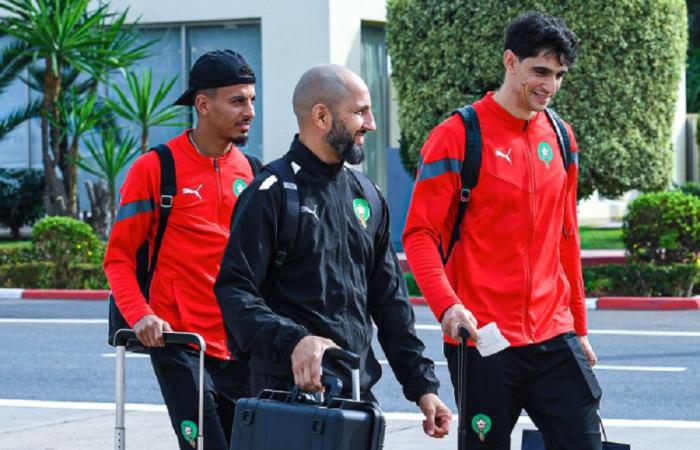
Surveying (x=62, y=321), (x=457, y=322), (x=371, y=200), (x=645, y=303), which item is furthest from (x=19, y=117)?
(x=371, y=200)

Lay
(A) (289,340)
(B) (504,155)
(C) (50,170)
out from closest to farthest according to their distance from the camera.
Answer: (A) (289,340) < (B) (504,155) < (C) (50,170)

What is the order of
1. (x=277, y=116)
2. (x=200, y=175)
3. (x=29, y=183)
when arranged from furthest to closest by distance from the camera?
(x=29, y=183) < (x=277, y=116) < (x=200, y=175)

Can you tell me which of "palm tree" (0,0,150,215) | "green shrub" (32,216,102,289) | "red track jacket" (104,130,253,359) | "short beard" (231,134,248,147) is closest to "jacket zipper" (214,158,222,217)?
"red track jacket" (104,130,253,359)

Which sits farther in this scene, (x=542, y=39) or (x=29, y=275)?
(x=29, y=275)

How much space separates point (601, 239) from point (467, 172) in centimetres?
2435

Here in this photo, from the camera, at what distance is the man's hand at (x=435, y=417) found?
4.48m

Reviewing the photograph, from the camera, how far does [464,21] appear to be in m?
21.1

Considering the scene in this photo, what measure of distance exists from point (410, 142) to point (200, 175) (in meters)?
16.4

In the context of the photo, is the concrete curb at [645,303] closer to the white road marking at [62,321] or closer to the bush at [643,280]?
the bush at [643,280]

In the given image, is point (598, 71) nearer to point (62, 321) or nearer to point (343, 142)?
point (62, 321)

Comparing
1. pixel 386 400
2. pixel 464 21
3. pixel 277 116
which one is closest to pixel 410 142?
pixel 464 21

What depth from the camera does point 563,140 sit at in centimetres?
A: 561

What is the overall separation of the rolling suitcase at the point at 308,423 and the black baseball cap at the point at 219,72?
2036 millimetres

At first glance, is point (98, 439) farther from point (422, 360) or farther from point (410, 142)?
point (410, 142)
